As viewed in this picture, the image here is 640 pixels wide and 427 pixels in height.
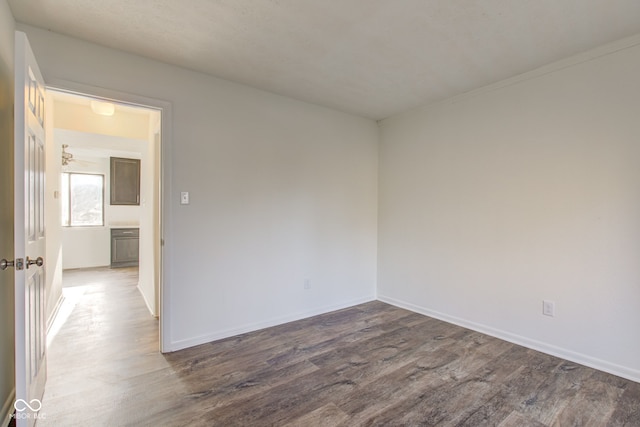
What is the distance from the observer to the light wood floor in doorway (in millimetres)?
1871

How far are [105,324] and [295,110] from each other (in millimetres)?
3115

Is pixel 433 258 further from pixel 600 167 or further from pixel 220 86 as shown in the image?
pixel 220 86

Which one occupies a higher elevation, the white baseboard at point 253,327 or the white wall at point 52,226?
the white wall at point 52,226

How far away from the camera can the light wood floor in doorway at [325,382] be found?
1.87 meters

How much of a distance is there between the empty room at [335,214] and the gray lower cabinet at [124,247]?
272cm

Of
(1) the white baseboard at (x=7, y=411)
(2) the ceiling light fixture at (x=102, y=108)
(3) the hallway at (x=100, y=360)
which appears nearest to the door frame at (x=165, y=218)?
(3) the hallway at (x=100, y=360)

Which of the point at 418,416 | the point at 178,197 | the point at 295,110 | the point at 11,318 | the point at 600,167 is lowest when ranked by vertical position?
the point at 418,416

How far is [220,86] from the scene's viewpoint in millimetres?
2934

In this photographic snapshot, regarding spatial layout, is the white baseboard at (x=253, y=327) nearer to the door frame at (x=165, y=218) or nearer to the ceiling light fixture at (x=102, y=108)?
the door frame at (x=165, y=218)

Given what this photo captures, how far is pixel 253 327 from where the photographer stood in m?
3.18

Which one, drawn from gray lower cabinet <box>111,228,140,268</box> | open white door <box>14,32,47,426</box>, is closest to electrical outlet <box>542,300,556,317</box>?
open white door <box>14,32,47,426</box>

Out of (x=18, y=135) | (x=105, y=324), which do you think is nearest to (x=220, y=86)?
(x=18, y=135)

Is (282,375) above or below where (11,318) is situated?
below

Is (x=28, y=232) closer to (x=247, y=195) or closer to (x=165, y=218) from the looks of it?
(x=165, y=218)
